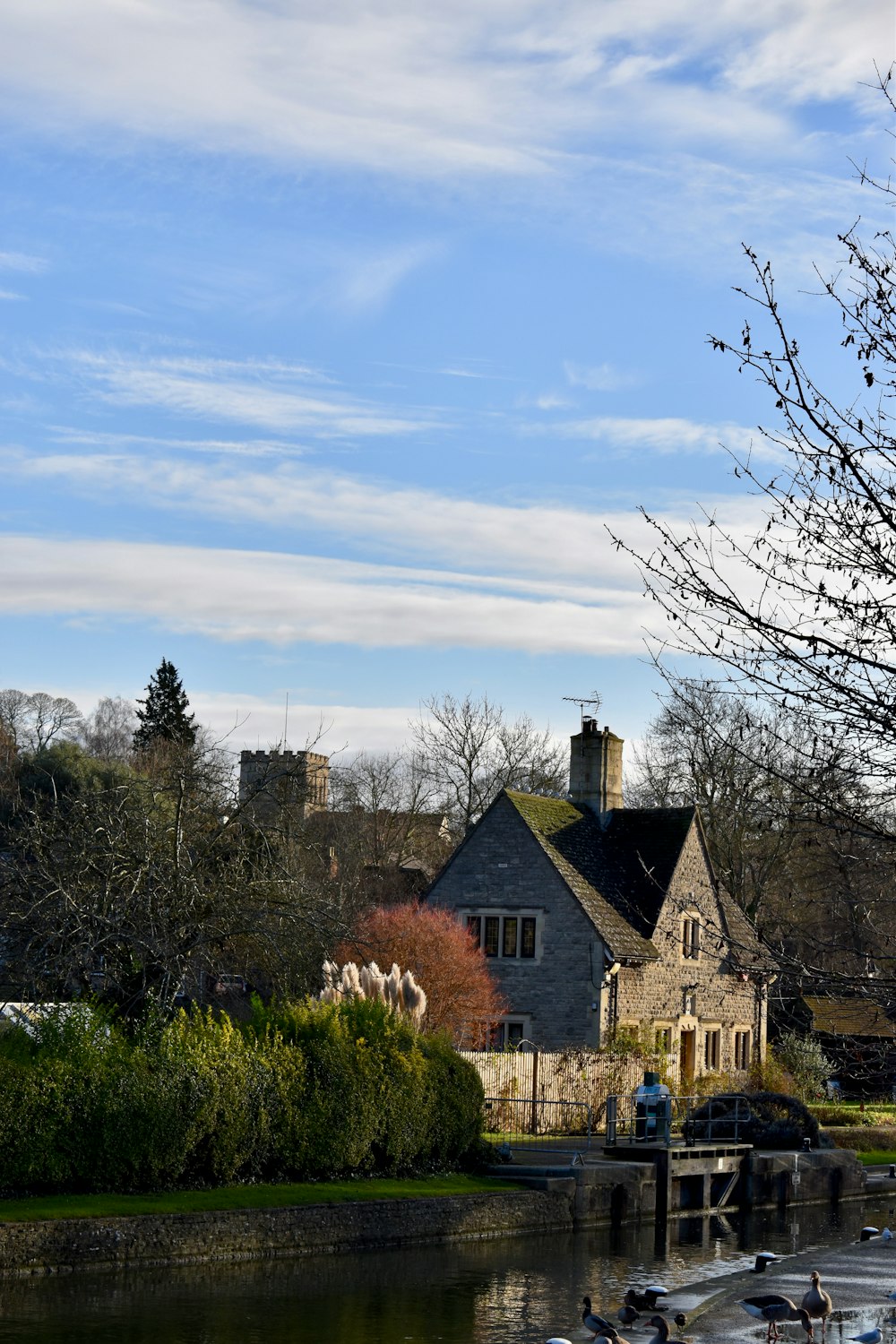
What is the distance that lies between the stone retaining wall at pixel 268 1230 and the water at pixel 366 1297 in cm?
32

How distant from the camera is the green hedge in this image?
23.7m

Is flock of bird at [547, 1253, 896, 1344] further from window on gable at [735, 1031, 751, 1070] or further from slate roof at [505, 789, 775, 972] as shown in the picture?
window on gable at [735, 1031, 751, 1070]

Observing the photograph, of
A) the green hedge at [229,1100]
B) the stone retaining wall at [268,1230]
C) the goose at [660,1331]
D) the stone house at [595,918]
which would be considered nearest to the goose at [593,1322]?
the goose at [660,1331]

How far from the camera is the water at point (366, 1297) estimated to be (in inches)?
751

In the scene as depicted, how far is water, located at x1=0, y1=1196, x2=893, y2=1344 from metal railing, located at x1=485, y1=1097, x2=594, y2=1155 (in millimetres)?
6962

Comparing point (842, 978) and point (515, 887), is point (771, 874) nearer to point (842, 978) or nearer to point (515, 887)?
point (515, 887)

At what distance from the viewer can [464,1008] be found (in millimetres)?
40344

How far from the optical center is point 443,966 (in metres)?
40.5

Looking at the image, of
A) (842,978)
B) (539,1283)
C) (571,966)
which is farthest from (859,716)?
(571,966)

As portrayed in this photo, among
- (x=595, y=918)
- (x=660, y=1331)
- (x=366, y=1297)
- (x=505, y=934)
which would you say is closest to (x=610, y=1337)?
(x=660, y=1331)

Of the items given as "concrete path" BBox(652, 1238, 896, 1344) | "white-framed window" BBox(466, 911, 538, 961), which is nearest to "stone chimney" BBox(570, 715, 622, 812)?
"white-framed window" BBox(466, 911, 538, 961)

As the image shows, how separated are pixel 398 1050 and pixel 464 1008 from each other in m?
10.1

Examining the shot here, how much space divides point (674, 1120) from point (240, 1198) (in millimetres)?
18005

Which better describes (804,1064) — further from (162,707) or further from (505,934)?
(162,707)
